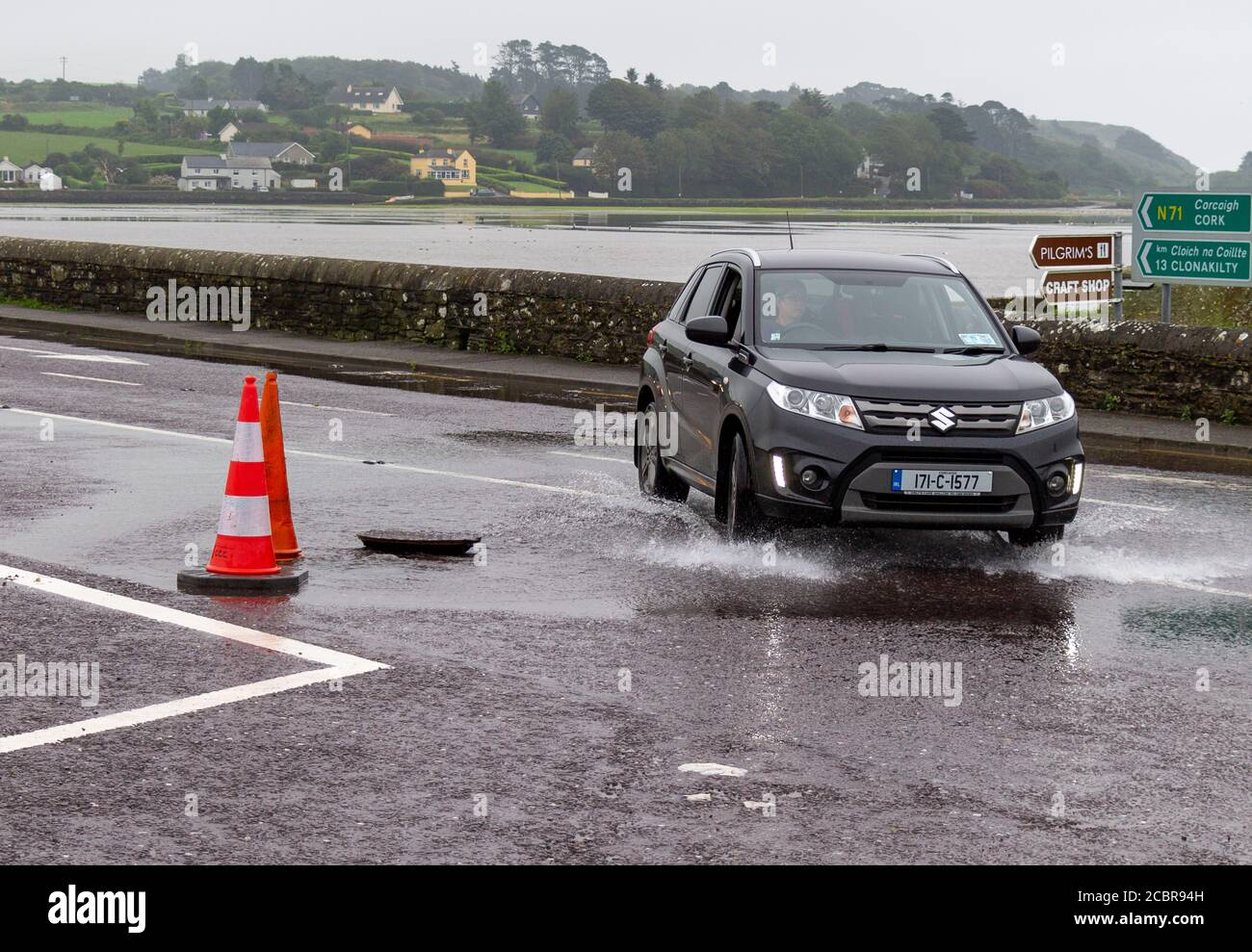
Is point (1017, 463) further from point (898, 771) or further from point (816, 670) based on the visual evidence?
point (898, 771)

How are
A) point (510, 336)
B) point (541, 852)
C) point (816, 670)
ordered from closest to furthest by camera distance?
1. point (541, 852)
2. point (816, 670)
3. point (510, 336)

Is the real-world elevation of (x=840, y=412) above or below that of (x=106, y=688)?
above

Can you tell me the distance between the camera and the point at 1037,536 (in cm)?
1041

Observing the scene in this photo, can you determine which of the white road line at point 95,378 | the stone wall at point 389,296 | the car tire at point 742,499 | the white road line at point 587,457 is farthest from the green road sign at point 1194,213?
the white road line at point 95,378

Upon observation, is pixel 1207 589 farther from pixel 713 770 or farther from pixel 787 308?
pixel 713 770

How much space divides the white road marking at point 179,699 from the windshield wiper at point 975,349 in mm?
4526

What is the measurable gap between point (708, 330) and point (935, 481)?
179 centimetres

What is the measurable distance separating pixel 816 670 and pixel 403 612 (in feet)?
6.89

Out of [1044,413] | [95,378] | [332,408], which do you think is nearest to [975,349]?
[1044,413]

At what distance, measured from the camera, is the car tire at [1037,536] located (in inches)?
404

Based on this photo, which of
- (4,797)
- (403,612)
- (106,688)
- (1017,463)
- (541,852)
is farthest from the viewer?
(1017,463)

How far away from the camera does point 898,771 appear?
625cm

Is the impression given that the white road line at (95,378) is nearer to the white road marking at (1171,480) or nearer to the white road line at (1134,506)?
the white road marking at (1171,480)
